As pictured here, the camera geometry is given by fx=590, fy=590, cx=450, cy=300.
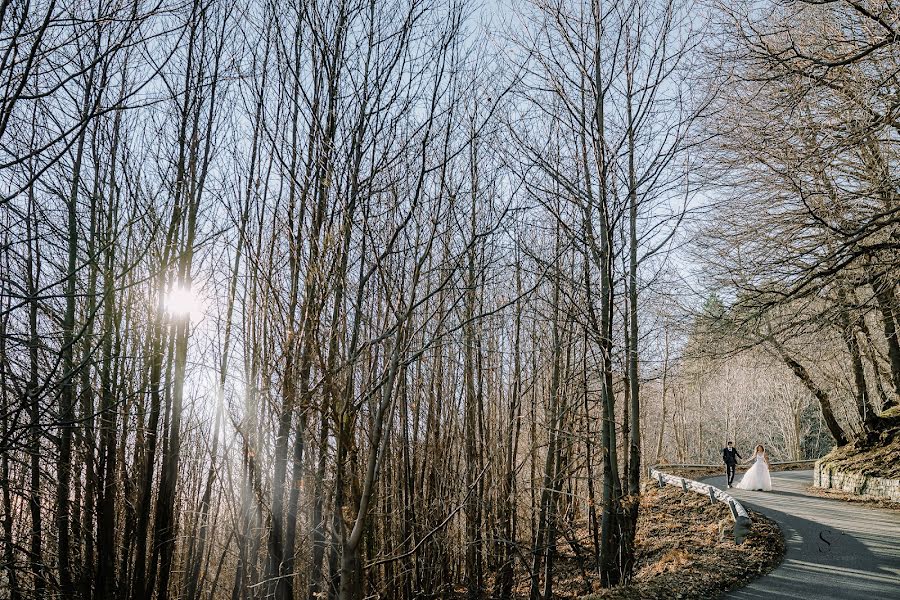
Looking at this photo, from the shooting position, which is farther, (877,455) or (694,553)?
(877,455)

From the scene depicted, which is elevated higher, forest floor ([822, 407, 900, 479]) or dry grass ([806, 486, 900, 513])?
forest floor ([822, 407, 900, 479])

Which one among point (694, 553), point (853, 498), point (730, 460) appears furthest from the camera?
point (730, 460)

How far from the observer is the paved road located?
21.0 ft

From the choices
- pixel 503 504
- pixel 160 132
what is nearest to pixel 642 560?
pixel 503 504

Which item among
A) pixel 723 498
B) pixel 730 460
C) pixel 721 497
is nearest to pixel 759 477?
pixel 730 460

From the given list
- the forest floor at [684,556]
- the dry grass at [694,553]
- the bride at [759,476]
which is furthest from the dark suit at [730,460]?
the dry grass at [694,553]

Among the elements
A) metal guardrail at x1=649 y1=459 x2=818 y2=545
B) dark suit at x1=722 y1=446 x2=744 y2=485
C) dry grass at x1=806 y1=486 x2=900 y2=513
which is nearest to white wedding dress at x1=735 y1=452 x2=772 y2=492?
dark suit at x1=722 y1=446 x2=744 y2=485

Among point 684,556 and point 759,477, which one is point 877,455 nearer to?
point 759,477

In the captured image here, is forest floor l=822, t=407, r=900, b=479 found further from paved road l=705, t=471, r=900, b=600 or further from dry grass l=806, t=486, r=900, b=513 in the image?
paved road l=705, t=471, r=900, b=600

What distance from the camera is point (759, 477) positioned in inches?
623

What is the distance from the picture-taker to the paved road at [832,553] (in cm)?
640

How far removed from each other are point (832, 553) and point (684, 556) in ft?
6.49

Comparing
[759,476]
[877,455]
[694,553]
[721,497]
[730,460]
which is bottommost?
[694,553]

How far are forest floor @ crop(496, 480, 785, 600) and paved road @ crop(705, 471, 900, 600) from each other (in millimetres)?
252
